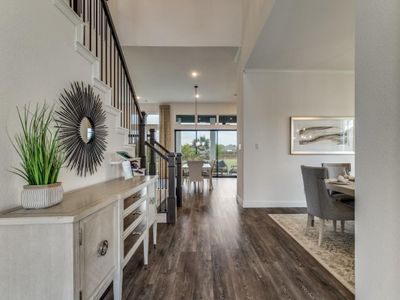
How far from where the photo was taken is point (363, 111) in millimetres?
1312

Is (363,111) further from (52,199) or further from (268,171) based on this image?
(268,171)

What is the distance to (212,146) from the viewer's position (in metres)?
9.72

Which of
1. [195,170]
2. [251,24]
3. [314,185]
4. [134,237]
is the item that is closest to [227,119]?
[195,170]

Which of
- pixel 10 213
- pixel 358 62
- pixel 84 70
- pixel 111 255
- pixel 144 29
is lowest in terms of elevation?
pixel 111 255

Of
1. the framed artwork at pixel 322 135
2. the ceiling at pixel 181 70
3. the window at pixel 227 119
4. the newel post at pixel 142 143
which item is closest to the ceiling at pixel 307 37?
the framed artwork at pixel 322 135

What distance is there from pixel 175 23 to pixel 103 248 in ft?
14.8

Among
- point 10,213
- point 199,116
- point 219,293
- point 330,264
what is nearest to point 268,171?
point 330,264

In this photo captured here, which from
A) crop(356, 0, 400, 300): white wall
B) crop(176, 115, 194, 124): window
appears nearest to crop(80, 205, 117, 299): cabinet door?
crop(356, 0, 400, 300): white wall

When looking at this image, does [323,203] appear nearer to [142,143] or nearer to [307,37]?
[307,37]

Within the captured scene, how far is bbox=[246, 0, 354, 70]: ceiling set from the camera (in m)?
2.44

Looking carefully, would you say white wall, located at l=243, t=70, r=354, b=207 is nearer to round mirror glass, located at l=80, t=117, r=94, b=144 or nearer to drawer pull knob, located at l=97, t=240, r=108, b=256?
round mirror glass, located at l=80, t=117, r=94, b=144

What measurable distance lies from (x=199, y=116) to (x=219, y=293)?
8.29 meters

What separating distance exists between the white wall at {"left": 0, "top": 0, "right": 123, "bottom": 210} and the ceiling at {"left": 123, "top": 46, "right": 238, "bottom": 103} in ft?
10.9

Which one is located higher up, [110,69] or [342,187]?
[110,69]
